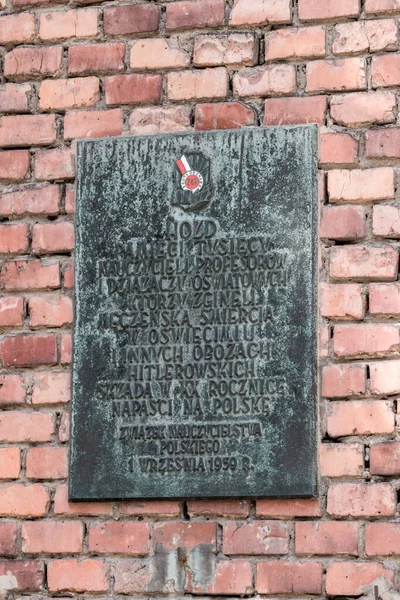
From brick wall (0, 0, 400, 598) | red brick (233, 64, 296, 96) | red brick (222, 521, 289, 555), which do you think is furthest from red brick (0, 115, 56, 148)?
red brick (222, 521, 289, 555)

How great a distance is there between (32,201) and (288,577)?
117 centimetres

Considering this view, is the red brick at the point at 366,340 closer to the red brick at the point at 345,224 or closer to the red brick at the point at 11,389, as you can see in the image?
the red brick at the point at 345,224

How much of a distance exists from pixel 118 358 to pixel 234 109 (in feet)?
2.30

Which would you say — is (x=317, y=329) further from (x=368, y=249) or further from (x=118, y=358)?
(x=118, y=358)

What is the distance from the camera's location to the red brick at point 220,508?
3303 mm

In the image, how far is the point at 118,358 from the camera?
3412mm

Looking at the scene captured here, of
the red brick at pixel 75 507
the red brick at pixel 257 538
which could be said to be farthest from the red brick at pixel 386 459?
the red brick at pixel 75 507

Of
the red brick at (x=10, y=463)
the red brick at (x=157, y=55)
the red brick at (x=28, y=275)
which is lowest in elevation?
the red brick at (x=10, y=463)

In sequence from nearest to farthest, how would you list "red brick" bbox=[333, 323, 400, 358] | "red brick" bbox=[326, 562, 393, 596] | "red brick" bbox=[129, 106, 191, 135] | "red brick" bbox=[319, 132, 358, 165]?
"red brick" bbox=[326, 562, 393, 596] → "red brick" bbox=[333, 323, 400, 358] → "red brick" bbox=[319, 132, 358, 165] → "red brick" bbox=[129, 106, 191, 135]

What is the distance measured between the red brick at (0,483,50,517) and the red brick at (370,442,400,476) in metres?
0.81

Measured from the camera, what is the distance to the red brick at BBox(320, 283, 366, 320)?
3354 millimetres

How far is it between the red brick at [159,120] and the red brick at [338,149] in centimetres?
36

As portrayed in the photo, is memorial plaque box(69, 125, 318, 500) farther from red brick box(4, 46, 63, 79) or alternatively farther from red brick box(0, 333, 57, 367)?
red brick box(4, 46, 63, 79)

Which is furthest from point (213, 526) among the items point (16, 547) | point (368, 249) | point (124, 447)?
point (368, 249)
